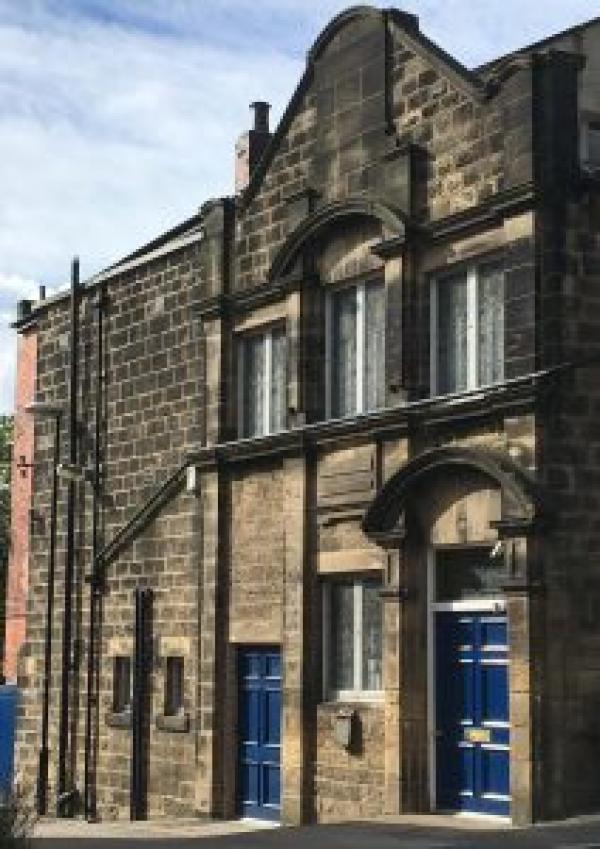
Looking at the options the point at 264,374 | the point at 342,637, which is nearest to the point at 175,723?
the point at 342,637

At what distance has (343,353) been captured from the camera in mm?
18172

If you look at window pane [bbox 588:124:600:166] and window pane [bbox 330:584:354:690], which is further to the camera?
window pane [bbox 330:584:354:690]

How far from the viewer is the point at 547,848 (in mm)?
12289

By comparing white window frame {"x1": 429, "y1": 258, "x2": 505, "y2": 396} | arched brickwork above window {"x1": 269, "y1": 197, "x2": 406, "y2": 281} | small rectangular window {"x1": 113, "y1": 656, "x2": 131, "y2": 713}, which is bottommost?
small rectangular window {"x1": 113, "y1": 656, "x2": 131, "y2": 713}

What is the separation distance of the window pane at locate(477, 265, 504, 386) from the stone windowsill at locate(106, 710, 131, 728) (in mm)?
8716

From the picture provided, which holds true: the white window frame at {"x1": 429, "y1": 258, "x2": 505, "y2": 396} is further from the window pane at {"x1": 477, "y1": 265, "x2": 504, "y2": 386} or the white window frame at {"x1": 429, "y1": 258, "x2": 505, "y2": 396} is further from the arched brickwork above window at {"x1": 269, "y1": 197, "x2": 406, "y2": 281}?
the arched brickwork above window at {"x1": 269, "y1": 197, "x2": 406, "y2": 281}

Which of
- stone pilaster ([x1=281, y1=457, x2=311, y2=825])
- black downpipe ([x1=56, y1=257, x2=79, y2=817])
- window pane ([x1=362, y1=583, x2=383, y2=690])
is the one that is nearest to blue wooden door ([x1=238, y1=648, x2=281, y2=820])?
stone pilaster ([x1=281, y1=457, x2=311, y2=825])

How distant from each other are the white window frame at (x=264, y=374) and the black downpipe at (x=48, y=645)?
4918 millimetres

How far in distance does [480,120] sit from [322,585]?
587 cm

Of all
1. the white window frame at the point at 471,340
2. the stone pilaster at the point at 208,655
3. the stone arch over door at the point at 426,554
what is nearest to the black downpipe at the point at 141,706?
the stone pilaster at the point at 208,655

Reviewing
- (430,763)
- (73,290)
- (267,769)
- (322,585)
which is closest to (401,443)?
(322,585)

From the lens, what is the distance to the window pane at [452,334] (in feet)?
53.1

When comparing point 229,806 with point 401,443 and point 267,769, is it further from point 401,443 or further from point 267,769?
point 401,443

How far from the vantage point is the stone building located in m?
14.7
